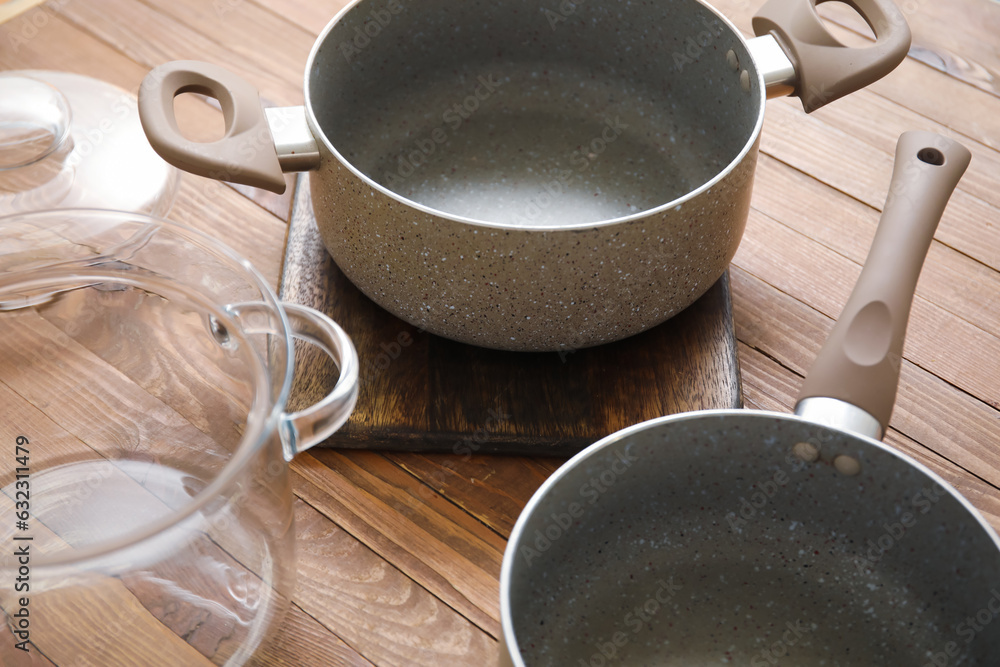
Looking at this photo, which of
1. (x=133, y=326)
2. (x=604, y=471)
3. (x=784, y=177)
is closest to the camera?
(x=604, y=471)

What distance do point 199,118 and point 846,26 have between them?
0.47m

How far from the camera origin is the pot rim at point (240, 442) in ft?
0.83

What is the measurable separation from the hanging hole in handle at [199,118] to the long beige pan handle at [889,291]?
41 cm

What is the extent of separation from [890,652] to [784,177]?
12.2 inches

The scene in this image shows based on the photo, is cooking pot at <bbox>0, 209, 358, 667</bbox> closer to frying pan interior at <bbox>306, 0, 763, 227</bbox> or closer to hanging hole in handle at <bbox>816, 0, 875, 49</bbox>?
frying pan interior at <bbox>306, 0, 763, 227</bbox>

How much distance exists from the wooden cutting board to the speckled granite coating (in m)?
0.03

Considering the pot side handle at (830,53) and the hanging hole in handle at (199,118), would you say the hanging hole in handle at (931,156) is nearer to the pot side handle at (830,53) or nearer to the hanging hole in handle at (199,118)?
the pot side handle at (830,53)

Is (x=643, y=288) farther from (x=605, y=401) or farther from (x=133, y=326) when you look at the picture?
(x=133, y=326)

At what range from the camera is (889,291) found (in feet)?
1.30

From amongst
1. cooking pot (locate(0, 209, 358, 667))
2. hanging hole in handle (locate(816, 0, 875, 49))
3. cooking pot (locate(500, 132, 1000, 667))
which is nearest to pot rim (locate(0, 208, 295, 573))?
cooking pot (locate(0, 209, 358, 667))

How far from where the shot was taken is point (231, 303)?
1.20 feet

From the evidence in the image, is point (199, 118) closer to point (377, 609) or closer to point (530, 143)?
point (530, 143)

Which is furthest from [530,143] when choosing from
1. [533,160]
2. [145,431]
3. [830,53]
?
[145,431]

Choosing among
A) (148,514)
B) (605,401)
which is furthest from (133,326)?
(605,401)
